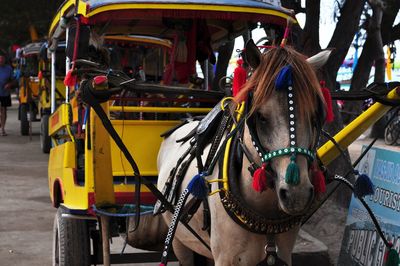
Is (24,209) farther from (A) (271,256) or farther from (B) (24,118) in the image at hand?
(B) (24,118)

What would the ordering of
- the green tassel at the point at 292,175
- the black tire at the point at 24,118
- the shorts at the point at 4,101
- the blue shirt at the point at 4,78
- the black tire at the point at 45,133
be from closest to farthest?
the green tassel at the point at 292,175 < the black tire at the point at 45,133 < the blue shirt at the point at 4,78 < the shorts at the point at 4,101 < the black tire at the point at 24,118

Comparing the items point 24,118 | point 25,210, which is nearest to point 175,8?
point 25,210

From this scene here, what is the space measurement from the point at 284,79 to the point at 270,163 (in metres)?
0.39

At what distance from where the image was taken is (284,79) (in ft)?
9.75

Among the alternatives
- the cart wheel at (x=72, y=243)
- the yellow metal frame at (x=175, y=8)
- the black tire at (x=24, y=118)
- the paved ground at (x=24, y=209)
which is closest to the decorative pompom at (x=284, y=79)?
the yellow metal frame at (x=175, y=8)

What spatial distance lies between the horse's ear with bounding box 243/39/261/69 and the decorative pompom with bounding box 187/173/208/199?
0.66m

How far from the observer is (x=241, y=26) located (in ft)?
18.3

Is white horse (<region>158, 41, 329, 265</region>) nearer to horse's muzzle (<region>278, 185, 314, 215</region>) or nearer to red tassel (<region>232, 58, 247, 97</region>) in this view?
horse's muzzle (<region>278, 185, 314, 215</region>)

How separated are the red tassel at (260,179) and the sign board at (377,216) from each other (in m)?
2.03

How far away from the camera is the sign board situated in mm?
4694

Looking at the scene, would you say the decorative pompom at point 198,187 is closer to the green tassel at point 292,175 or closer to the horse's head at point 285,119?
the horse's head at point 285,119

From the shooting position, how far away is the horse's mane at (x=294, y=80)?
299 cm

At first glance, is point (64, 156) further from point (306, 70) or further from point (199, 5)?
point (306, 70)

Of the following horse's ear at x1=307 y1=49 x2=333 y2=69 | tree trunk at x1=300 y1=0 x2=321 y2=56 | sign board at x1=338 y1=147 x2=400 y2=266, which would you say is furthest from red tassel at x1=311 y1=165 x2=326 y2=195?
tree trunk at x1=300 y1=0 x2=321 y2=56
